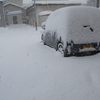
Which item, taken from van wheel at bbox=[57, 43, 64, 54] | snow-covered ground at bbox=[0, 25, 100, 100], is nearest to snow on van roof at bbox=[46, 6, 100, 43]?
van wheel at bbox=[57, 43, 64, 54]

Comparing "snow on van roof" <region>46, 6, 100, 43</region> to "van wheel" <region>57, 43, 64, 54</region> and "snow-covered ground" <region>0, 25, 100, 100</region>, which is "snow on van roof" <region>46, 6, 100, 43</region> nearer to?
"van wheel" <region>57, 43, 64, 54</region>

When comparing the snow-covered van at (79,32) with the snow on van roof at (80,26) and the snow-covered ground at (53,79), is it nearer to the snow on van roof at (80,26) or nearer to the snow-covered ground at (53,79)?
the snow on van roof at (80,26)

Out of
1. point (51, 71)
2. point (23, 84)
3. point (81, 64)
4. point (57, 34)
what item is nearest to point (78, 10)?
point (57, 34)

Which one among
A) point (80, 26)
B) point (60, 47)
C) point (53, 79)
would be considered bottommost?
point (53, 79)

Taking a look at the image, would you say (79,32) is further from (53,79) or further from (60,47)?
(53,79)

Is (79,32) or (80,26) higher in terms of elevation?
(80,26)

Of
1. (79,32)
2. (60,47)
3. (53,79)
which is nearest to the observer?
(53,79)

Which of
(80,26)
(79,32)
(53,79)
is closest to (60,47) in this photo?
(79,32)

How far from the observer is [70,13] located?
3.83m

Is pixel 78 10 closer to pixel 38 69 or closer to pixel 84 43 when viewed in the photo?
pixel 84 43

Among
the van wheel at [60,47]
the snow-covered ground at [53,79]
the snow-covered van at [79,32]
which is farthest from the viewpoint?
the van wheel at [60,47]

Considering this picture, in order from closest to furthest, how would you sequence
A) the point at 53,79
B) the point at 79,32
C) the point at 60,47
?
the point at 53,79 → the point at 79,32 → the point at 60,47

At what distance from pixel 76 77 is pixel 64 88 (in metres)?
0.51

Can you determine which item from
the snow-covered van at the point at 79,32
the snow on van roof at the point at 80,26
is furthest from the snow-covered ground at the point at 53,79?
the snow on van roof at the point at 80,26
